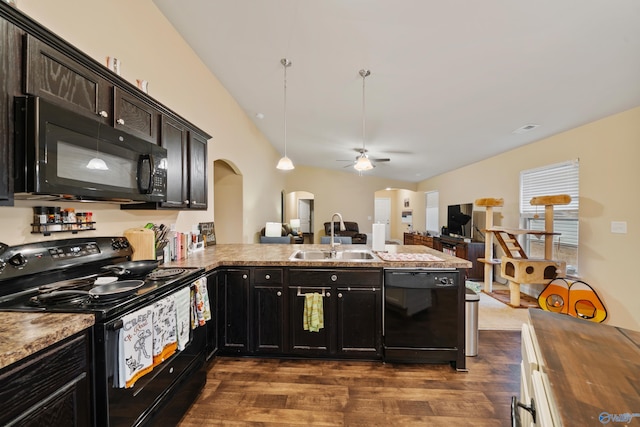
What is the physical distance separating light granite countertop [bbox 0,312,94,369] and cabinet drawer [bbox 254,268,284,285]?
1.35 metres

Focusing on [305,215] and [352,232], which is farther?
[305,215]

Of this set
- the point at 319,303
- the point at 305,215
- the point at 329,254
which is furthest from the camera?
the point at 305,215

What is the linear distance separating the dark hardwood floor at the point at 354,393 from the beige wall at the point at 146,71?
1.49 meters

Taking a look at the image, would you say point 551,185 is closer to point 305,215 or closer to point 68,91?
point 68,91

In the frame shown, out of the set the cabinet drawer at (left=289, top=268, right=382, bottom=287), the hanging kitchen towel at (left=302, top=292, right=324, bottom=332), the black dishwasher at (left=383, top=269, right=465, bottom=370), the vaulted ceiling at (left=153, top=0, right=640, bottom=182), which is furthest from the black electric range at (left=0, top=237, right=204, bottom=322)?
the vaulted ceiling at (left=153, top=0, right=640, bottom=182)

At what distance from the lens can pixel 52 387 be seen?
944 millimetres

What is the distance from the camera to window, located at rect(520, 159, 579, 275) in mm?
3721

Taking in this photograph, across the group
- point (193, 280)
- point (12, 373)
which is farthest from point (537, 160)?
point (12, 373)

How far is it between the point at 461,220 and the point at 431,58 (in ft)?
14.7

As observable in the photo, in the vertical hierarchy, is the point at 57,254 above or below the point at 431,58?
below

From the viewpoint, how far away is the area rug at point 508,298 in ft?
13.2

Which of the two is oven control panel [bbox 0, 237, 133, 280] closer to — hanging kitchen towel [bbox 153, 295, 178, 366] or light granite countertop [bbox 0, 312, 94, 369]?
light granite countertop [bbox 0, 312, 94, 369]

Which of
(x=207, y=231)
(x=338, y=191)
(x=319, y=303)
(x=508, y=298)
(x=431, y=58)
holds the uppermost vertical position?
(x=431, y=58)

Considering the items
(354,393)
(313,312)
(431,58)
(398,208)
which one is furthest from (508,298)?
(398,208)
